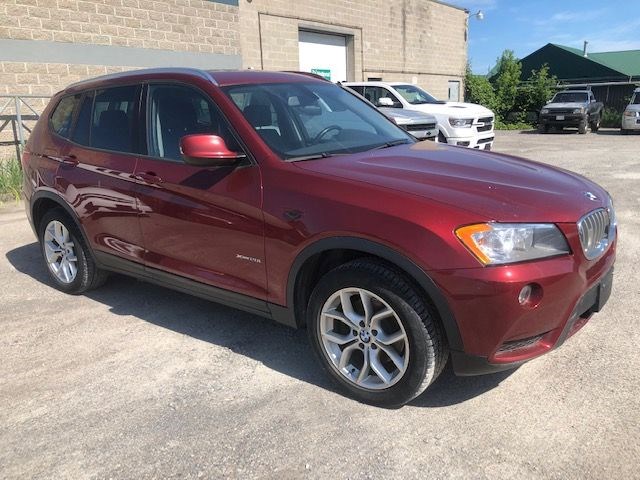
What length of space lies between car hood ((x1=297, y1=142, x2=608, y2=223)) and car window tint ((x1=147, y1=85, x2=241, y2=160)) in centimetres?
79

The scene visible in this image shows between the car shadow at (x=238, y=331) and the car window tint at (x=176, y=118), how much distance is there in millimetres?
1294

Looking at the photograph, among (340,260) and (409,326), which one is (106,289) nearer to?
(340,260)

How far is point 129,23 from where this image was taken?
11.9 meters

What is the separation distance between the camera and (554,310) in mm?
2615

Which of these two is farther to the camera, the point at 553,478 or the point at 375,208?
the point at 375,208

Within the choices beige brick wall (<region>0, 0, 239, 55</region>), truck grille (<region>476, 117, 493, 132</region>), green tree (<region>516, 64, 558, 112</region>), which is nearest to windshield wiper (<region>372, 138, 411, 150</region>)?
truck grille (<region>476, 117, 493, 132</region>)

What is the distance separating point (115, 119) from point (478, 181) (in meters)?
2.76

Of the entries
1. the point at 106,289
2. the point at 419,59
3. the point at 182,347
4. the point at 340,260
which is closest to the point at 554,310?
the point at 340,260

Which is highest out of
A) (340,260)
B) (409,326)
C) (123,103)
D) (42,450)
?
(123,103)

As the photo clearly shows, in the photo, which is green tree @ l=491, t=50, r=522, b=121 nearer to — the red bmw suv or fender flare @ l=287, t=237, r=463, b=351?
the red bmw suv

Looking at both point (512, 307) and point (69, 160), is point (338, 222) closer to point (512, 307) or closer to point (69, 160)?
point (512, 307)

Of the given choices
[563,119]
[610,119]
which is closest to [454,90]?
[563,119]

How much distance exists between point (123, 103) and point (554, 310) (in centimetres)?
329

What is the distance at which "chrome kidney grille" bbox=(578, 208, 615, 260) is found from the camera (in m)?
2.78
